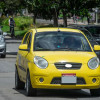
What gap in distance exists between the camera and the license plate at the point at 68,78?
11.1 m

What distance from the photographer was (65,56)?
11352 millimetres

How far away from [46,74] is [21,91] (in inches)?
77.2

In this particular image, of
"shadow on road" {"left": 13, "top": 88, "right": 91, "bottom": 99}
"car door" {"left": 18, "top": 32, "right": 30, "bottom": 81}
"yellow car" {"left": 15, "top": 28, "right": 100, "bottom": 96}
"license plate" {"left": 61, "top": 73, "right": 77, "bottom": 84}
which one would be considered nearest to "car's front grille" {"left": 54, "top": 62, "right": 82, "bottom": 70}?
"yellow car" {"left": 15, "top": 28, "right": 100, "bottom": 96}

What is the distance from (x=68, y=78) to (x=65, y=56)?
0.51 meters

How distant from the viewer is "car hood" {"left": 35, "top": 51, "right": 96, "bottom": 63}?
1123cm

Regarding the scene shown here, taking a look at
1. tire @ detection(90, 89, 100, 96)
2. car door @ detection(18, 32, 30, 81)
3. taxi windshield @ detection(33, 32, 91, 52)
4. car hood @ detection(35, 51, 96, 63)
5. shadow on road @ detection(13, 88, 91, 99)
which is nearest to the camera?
car hood @ detection(35, 51, 96, 63)

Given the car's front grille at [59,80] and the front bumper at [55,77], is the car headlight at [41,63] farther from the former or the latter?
the car's front grille at [59,80]

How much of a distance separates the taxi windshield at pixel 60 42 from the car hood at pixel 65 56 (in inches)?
15.2

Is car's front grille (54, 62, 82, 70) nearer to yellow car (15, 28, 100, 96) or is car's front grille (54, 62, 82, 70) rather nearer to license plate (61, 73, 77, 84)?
yellow car (15, 28, 100, 96)

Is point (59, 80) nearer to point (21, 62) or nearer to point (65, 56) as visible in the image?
point (65, 56)

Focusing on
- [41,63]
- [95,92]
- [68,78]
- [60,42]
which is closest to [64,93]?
[95,92]

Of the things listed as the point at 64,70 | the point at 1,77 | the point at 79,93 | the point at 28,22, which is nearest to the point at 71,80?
the point at 64,70

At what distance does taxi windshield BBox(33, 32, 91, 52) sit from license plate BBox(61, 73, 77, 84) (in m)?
0.98

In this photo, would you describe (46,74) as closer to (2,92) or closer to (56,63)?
(56,63)
